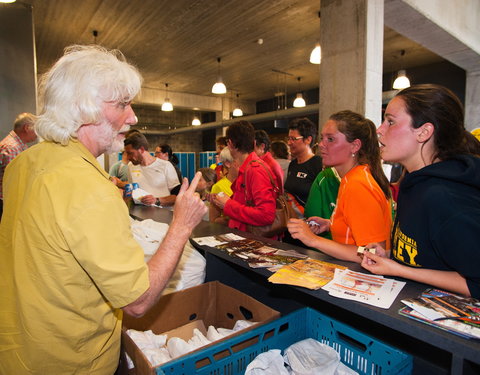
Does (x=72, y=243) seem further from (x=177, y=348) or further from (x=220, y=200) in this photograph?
(x=220, y=200)

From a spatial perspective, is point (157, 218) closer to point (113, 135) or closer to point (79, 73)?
point (113, 135)

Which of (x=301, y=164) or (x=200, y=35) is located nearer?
(x=301, y=164)

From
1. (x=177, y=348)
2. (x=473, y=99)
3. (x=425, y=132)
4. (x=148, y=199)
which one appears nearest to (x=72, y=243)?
(x=177, y=348)

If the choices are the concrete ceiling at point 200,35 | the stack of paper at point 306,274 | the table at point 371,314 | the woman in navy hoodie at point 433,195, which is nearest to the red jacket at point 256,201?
the table at point 371,314

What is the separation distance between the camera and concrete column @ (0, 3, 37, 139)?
4422 millimetres

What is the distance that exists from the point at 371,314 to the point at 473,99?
824cm

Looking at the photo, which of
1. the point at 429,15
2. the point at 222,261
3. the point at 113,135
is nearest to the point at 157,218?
the point at 222,261

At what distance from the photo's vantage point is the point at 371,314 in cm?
102

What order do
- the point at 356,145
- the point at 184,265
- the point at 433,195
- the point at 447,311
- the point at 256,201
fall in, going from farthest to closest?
the point at 256,201 → the point at 356,145 → the point at 184,265 → the point at 433,195 → the point at 447,311

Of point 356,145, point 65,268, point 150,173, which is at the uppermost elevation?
point 356,145

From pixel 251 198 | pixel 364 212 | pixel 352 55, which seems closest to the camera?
pixel 364 212

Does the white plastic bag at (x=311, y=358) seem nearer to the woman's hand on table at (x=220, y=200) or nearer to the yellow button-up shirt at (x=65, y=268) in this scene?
the yellow button-up shirt at (x=65, y=268)

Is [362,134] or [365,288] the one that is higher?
[362,134]

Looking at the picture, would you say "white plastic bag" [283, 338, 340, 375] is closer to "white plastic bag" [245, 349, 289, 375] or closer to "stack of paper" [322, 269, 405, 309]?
"white plastic bag" [245, 349, 289, 375]
